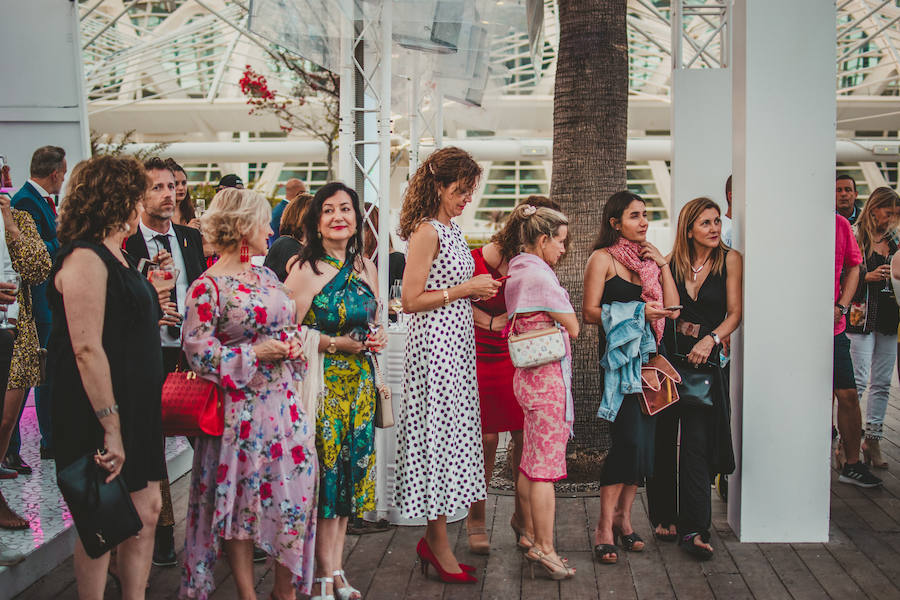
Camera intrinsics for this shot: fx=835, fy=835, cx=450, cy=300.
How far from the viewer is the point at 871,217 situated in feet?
20.9

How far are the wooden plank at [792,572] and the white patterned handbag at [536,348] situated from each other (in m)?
1.58

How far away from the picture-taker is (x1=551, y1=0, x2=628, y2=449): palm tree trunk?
612cm

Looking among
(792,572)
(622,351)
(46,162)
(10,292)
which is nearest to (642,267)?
(622,351)

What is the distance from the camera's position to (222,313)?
11.0ft

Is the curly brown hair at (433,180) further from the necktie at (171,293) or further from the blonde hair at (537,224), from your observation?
the necktie at (171,293)

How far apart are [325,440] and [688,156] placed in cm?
517

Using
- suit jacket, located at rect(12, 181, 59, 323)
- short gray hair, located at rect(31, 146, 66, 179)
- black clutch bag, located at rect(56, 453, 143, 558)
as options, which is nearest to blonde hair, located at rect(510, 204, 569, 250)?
black clutch bag, located at rect(56, 453, 143, 558)

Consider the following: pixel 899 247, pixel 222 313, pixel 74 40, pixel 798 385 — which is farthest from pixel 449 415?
pixel 74 40

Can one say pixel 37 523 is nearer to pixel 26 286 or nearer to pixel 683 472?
pixel 26 286

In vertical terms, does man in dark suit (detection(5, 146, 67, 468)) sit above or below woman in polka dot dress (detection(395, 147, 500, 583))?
above

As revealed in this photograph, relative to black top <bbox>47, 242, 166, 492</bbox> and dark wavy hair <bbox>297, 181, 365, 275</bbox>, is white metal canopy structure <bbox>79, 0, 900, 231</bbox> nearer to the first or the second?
dark wavy hair <bbox>297, 181, 365, 275</bbox>

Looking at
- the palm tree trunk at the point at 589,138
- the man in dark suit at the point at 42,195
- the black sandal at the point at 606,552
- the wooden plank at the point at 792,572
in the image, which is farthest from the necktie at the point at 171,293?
the wooden plank at the point at 792,572

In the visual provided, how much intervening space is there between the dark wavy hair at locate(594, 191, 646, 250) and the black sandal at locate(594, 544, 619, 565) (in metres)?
1.60

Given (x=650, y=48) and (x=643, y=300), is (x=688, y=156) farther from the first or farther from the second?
(x=650, y=48)
